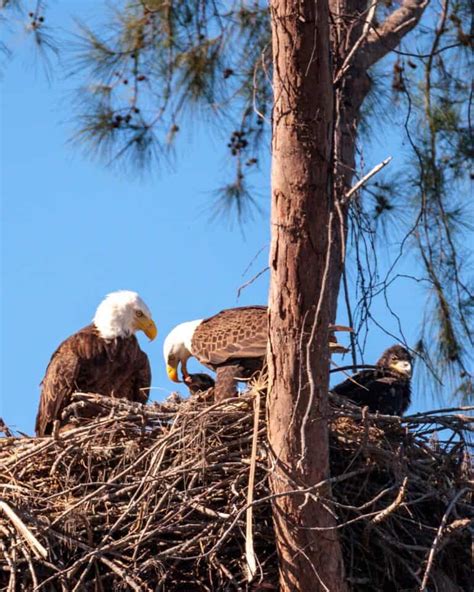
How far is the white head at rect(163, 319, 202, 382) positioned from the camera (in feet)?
21.9

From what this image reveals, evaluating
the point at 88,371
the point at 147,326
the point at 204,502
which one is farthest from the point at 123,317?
the point at 204,502

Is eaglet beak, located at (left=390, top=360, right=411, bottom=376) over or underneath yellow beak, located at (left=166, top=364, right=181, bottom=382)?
underneath

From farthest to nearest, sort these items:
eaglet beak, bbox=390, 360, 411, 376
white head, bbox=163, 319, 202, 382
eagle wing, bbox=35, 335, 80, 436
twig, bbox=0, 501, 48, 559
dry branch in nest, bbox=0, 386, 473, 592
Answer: white head, bbox=163, 319, 202, 382 < eagle wing, bbox=35, 335, 80, 436 < eaglet beak, bbox=390, 360, 411, 376 < dry branch in nest, bbox=0, 386, 473, 592 < twig, bbox=0, 501, 48, 559

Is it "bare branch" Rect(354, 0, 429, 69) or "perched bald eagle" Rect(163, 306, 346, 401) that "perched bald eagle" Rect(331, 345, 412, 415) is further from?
"bare branch" Rect(354, 0, 429, 69)

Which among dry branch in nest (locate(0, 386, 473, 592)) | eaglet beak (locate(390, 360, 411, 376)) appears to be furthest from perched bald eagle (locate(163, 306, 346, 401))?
dry branch in nest (locate(0, 386, 473, 592))

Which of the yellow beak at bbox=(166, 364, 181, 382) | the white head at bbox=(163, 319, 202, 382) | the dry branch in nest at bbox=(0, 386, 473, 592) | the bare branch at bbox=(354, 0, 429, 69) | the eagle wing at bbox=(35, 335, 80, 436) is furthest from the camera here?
the yellow beak at bbox=(166, 364, 181, 382)

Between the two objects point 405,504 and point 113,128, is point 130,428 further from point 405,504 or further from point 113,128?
point 113,128

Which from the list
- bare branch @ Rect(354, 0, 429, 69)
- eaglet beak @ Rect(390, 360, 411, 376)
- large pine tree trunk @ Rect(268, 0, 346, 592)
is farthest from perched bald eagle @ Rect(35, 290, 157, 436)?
large pine tree trunk @ Rect(268, 0, 346, 592)

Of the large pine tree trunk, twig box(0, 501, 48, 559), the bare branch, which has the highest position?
the bare branch

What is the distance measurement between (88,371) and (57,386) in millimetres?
164

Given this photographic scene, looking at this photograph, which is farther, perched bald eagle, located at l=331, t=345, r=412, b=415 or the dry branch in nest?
perched bald eagle, located at l=331, t=345, r=412, b=415

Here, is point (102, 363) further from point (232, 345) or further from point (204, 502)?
point (204, 502)

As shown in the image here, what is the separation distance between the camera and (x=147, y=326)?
6723 mm

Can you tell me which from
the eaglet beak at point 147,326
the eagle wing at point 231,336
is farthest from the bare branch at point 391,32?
the eaglet beak at point 147,326
